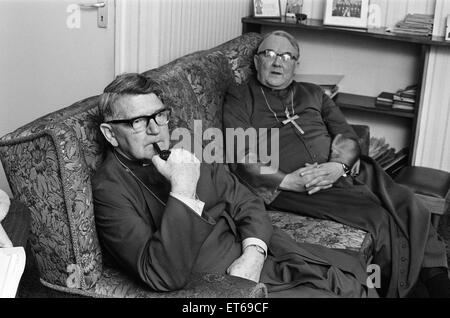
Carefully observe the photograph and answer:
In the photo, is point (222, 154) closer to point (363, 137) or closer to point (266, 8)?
point (363, 137)

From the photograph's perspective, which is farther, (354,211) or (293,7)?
(293,7)

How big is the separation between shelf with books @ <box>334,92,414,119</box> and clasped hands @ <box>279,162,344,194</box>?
1.09 m

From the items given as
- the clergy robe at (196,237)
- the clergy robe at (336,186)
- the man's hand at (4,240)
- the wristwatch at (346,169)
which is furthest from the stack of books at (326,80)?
the man's hand at (4,240)

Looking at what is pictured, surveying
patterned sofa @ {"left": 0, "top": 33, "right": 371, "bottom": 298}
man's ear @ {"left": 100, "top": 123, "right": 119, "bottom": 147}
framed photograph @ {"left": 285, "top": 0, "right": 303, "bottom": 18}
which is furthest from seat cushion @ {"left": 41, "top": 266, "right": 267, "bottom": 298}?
framed photograph @ {"left": 285, "top": 0, "right": 303, "bottom": 18}

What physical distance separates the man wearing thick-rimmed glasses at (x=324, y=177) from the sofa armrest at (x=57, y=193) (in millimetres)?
1141

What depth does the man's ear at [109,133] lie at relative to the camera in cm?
219

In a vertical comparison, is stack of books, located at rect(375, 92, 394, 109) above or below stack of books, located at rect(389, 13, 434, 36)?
below

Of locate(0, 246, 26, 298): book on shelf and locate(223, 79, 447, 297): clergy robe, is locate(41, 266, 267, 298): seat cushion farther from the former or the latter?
locate(223, 79, 447, 297): clergy robe

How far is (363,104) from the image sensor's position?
4.22 m

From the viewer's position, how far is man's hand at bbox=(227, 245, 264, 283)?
223 centimetres

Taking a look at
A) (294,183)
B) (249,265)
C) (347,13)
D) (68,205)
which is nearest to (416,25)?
(347,13)

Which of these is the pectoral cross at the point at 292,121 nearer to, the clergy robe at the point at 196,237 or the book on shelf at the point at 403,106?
the clergy robe at the point at 196,237

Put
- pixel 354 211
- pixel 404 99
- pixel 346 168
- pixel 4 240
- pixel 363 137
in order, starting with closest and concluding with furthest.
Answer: pixel 4 240, pixel 354 211, pixel 346 168, pixel 363 137, pixel 404 99

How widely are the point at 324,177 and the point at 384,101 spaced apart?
1244 millimetres
